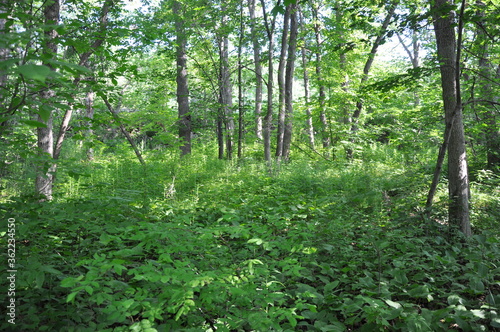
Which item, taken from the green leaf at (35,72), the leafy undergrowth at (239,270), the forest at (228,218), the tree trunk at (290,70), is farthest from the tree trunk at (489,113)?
the green leaf at (35,72)

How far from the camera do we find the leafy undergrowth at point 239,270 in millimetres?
1941

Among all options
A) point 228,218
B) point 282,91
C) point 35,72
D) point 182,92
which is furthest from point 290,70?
point 35,72

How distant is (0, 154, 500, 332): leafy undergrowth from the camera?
76.4 inches

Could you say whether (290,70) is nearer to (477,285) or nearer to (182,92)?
(182,92)

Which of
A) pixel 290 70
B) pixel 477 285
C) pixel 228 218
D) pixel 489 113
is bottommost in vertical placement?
pixel 477 285

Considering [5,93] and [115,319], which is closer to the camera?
[115,319]

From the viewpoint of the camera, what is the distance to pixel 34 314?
2119 millimetres

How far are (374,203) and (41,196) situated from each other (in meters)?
4.60

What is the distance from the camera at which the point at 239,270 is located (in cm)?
297

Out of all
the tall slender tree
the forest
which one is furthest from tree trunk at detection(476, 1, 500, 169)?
the tall slender tree

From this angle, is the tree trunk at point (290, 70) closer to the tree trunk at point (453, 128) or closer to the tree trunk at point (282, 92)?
the tree trunk at point (282, 92)

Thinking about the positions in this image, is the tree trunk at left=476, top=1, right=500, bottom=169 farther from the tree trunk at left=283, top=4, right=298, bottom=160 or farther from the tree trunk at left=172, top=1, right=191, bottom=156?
the tree trunk at left=172, top=1, right=191, bottom=156

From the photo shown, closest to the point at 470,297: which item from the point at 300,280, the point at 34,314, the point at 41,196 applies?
the point at 300,280

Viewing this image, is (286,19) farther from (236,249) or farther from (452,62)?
(236,249)
